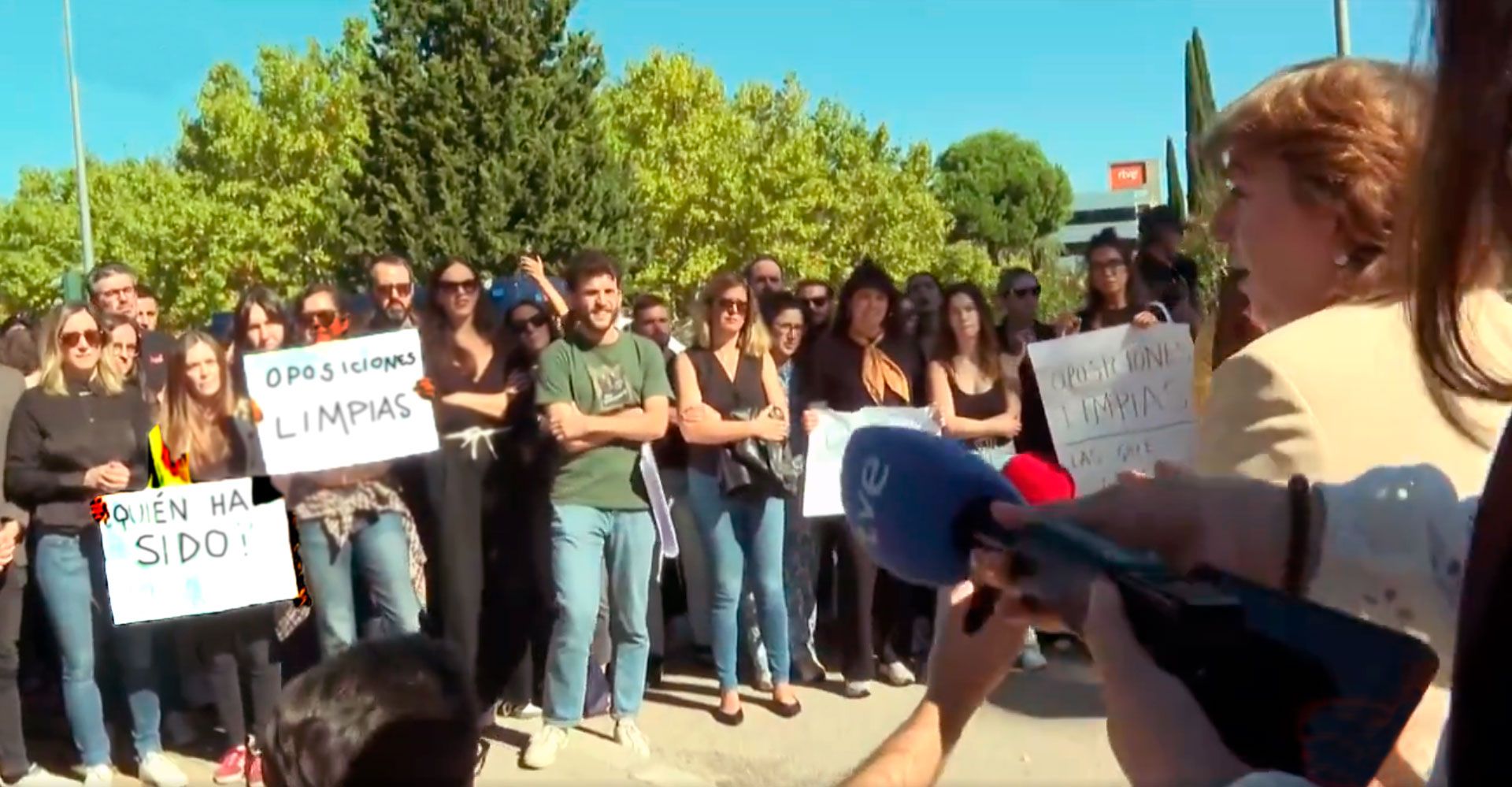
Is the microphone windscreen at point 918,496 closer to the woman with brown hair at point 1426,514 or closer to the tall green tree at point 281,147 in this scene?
the woman with brown hair at point 1426,514

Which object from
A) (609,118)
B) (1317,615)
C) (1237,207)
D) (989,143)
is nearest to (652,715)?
(1237,207)

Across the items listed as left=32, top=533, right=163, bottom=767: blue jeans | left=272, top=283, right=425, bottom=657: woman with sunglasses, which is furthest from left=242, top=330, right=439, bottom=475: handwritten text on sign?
left=32, top=533, right=163, bottom=767: blue jeans

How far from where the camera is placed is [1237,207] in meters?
1.68

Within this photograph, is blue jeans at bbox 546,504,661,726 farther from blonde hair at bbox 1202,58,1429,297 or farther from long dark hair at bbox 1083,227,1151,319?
blonde hair at bbox 1202,58,1429,297

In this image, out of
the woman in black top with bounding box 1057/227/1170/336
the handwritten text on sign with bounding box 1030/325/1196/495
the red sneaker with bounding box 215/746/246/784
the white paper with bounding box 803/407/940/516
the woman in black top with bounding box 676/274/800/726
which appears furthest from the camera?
the white paper with bounding box 803/407/940/516

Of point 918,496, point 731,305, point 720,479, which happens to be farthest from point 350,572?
point 918,496

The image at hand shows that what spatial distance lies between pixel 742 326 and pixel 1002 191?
7028 cm

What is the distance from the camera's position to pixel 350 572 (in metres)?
5.80

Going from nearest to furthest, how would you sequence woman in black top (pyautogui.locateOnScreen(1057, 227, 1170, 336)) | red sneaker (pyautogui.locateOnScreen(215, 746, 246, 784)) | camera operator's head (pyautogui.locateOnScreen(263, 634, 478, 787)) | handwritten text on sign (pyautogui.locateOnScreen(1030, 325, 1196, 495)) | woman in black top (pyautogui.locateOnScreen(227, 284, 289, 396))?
camera operator's head (pyautogui.locateOnScreen(263, 634, 478, 787)) < handwritten text on sign (pyautogui.locateOnScreen(1030, 325, 1196, 495)) < red sneaker (pyautogui.locateOnScreen(215, 746, 246, 784)) < woman in black top (pyautogui.locateOnScreen(227, 284, 289, 396)) < woman in black top (pyautogui.locateOnScreen(1057, 227, 1170, 336))

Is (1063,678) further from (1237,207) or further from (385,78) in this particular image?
(385,78)

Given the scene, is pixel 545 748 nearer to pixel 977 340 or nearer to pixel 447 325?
pixel 447 325

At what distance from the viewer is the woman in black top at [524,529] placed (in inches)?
241

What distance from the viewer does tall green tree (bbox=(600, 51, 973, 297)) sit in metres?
38.1

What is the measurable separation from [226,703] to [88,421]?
125cm
